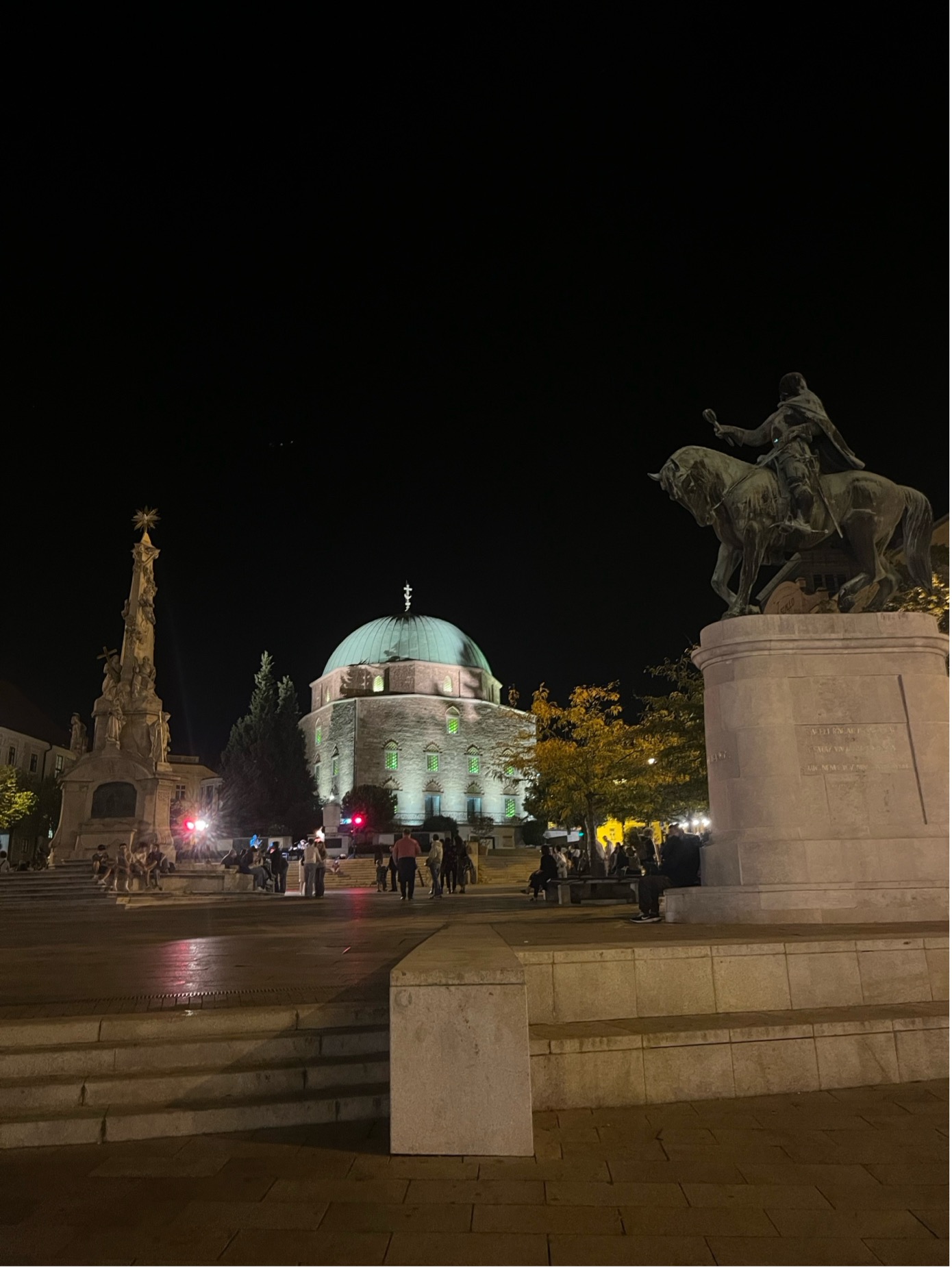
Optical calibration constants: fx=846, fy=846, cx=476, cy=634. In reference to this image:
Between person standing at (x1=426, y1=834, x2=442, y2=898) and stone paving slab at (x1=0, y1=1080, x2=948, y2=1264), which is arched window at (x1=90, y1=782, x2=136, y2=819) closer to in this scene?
person standing at (x1=426, y1=834, x2=442, y2=898)

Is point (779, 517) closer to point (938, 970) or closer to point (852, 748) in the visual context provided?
Answer: point (852, 748)

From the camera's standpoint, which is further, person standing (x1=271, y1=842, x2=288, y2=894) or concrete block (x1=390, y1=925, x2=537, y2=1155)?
person standing (x1=271, y1=842, x2=288, y2=894)

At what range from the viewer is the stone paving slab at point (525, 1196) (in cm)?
310

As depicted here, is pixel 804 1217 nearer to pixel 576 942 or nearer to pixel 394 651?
pixel 576 942

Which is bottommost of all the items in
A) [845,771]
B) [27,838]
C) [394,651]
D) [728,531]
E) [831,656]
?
[27,838]

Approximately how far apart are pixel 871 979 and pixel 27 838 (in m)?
66.2

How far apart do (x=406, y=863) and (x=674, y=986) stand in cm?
1618

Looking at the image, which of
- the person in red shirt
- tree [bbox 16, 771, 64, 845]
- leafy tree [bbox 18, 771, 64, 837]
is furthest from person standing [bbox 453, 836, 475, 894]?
leafy tree [bbox 18, 771, 64, 837]

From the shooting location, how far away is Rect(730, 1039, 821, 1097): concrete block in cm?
503

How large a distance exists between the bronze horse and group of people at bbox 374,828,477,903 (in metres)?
13.2

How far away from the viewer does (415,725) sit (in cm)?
7838

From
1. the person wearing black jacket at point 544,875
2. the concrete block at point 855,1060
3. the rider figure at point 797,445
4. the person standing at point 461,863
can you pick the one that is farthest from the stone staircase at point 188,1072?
the person standing at point 461,863

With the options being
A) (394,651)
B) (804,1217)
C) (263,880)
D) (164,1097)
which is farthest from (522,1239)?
(394,651)

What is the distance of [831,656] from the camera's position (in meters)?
9.21
